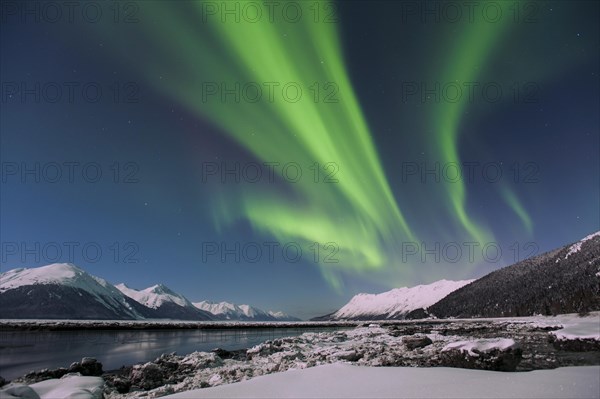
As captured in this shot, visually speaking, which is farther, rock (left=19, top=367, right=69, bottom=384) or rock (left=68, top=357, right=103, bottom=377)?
rock (left=68, top=357, right=103, bottom=377)

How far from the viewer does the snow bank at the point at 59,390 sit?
12.5m

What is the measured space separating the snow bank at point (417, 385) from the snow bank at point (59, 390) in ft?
14.4

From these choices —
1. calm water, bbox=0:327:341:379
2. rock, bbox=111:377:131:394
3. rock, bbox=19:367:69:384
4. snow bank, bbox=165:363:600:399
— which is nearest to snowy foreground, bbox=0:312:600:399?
snow bank, bbox=165:363:600:399

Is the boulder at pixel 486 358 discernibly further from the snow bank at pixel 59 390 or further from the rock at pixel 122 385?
the snow bank at pixel 59 390

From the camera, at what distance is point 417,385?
1257cm

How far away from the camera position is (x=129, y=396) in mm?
15875

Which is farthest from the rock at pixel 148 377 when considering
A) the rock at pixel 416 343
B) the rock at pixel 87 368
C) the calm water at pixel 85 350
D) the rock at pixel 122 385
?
the rock at pixel 416 343

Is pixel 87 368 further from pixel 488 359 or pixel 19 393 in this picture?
pixel 488 359

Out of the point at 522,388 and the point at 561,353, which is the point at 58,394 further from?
the point at 561,353

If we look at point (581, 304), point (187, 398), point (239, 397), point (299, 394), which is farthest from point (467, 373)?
point (581, 304)

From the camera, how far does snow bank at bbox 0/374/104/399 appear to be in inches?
492

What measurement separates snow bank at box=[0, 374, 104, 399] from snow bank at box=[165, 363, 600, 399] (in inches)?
173

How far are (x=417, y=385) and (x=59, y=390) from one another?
47.1ft

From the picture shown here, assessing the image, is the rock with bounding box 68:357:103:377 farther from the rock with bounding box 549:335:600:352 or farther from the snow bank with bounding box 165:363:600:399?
the rock with bounding box 549:335:600:352
